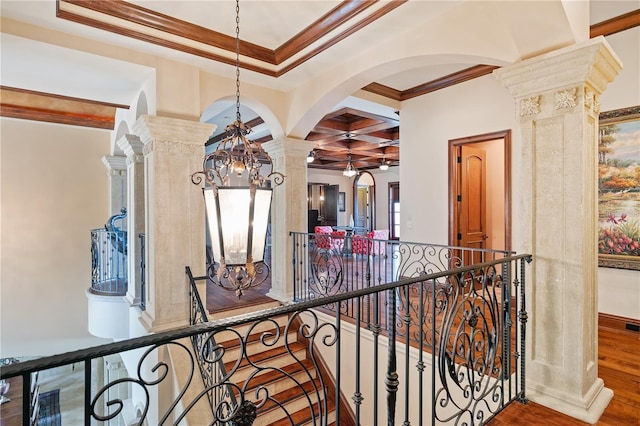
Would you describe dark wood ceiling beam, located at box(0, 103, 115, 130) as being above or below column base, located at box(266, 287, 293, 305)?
above

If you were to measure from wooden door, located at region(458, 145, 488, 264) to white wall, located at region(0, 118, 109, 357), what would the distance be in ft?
21.5

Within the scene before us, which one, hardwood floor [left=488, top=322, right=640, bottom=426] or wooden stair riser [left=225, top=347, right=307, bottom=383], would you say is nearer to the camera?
hardwood floor [left=488, top=322, right=640, bottom=426]

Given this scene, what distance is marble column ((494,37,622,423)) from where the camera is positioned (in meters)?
2.12

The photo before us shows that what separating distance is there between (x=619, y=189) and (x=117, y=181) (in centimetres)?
753

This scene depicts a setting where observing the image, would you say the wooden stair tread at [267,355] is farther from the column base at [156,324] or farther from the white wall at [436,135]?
the white wall at [436,135]

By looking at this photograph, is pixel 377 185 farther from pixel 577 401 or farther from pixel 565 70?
pixel 577 401

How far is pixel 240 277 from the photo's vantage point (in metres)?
1.99

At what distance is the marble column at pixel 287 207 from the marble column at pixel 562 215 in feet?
9.26

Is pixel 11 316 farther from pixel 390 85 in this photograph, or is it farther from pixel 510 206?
pixel 510 206

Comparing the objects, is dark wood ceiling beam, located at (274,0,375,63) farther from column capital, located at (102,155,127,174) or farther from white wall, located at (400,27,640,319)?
column capital, located at (102,155,127,174)

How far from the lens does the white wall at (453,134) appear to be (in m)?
3.40

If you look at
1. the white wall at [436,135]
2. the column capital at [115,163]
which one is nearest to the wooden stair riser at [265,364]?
the white wall at [436,135]

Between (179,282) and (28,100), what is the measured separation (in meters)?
4.41

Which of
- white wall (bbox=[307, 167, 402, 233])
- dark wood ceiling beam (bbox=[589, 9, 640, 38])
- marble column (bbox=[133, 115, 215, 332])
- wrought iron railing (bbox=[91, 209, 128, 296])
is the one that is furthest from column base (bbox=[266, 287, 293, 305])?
white wall (bbox=[307, 167, 402, 233])
